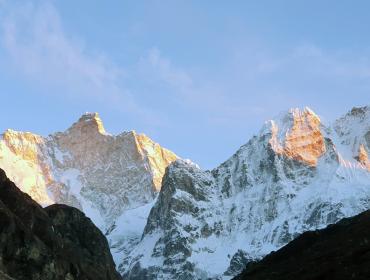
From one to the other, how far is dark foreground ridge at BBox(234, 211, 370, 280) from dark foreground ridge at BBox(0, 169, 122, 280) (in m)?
24.9

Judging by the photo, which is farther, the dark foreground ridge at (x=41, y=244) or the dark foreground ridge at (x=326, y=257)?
the dark foreground ridge at (x=41, y=244)

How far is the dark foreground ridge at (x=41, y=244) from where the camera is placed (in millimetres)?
107500

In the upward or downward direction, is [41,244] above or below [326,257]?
above

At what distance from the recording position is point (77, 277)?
120188 mm

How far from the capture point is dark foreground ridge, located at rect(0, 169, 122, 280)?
10750 cm

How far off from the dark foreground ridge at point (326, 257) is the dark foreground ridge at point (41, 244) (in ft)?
81.8

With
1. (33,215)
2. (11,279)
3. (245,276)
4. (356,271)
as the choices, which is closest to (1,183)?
(33,215)

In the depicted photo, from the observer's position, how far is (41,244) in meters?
114

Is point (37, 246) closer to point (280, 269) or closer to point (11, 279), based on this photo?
point (11, 279)

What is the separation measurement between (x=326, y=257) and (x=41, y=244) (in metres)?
37.4

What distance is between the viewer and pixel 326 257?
98812 millimetres

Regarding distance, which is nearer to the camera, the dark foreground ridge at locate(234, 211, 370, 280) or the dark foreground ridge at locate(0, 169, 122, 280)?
the dark foreground ridge at locate(234, 211, 370, 280)

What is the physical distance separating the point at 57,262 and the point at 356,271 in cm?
4817

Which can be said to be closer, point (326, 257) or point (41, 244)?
point (326, 257)
